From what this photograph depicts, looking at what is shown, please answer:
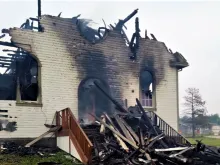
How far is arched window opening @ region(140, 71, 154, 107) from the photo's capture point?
67.2 ft

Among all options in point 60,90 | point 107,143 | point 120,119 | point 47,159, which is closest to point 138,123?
point 120,119

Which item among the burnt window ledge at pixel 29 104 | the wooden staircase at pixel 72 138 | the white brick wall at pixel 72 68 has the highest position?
the white brick wall at pixel 72 68

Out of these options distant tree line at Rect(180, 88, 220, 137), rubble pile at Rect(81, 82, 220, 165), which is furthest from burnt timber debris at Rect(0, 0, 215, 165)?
distant tree line at Rect(180, 88, 220, 137)

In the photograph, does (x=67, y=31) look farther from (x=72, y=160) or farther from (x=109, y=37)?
(x=72, y=160)

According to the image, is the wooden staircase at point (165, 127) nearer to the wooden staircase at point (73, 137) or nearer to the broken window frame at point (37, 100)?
the wooden staircase at point (73, 137)

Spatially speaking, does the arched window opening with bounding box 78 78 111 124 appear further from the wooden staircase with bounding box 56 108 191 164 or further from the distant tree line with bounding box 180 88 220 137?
the distant tree line with bounding box 180 88 220 137

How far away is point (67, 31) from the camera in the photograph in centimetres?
1744

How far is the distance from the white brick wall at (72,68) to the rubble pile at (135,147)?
94.3 inches

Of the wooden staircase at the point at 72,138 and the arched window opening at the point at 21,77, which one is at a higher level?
the arched window opening at the point at 21,77

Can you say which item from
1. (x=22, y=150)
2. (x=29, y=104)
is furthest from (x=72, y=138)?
(x=29, y=104)

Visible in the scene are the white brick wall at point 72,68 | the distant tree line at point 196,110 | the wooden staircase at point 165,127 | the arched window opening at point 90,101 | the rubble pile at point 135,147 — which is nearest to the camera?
the rubble pile at point 135,147

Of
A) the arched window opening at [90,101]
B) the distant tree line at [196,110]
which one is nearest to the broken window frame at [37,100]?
the arched window opening at [90,101]

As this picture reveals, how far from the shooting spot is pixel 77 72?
17.5 meters

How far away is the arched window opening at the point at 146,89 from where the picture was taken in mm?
20469
